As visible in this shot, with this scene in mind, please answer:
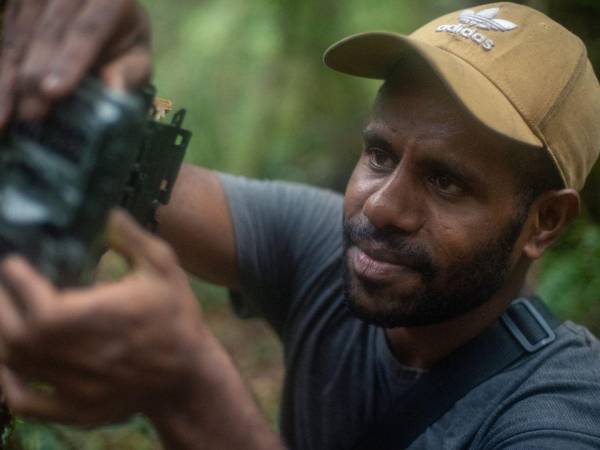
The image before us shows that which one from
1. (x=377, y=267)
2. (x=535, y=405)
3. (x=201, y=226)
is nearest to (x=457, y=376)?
(x=535, y=405)

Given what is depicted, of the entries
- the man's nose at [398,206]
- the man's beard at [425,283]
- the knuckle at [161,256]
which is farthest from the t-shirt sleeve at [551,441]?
the knuckle at [161,256]

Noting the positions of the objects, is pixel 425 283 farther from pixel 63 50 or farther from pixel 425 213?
pixel 63 50

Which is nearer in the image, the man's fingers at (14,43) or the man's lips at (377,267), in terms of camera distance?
the man's fingers at (14,43)

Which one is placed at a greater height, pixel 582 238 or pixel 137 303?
pixel 137 303

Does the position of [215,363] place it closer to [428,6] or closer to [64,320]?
[64,320]

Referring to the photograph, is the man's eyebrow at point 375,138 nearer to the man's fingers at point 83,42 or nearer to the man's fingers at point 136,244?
the man's fingers at point 83,42

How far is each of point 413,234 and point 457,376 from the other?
1.49 feet

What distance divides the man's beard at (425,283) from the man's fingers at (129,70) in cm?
106

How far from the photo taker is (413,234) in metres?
2.21

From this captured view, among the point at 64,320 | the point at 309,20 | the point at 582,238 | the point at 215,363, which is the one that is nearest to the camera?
the point at 64,320

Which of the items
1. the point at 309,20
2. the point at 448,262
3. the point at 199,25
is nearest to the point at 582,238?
the point at 448,262

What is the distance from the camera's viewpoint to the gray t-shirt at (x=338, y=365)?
210 cm

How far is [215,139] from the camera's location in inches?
285

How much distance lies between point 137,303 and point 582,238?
3.14 metres
